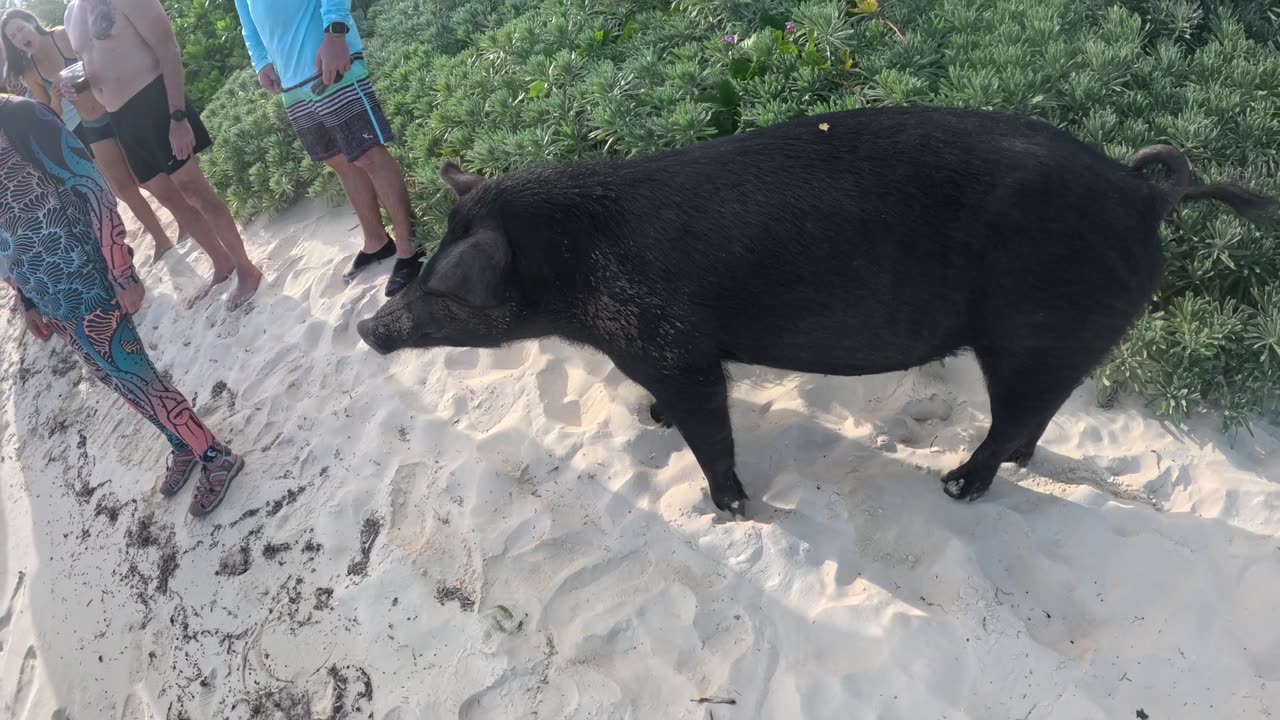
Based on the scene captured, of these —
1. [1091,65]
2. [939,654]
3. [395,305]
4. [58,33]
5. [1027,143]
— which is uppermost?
[58,33]

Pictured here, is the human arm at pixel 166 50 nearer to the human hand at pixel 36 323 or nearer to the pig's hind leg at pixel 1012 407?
the human hand at pixel 36 323

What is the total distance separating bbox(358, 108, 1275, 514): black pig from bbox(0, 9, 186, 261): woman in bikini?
342 cm

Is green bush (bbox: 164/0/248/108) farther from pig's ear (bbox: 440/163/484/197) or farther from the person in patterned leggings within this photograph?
pig's ear (bbox: 440/163/484/197)

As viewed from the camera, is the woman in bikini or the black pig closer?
the black pig

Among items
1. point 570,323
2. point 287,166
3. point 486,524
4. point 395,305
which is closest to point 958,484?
point 570,323

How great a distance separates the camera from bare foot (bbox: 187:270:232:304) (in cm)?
507

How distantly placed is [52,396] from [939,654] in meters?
5.44

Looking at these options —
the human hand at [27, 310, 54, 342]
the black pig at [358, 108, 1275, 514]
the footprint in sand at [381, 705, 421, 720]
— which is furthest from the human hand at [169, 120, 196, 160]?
the footprint in sand at [381, 705, 421, 720]

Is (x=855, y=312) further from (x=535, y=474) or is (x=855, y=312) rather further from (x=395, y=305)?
(x=395, y=305)

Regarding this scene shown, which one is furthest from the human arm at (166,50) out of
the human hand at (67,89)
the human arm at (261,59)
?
the human hand at (67,89)

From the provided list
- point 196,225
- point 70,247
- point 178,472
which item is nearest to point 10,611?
point 178,472

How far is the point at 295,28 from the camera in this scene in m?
3.77

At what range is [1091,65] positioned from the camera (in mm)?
3875

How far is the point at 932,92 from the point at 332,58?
3.11 metres
